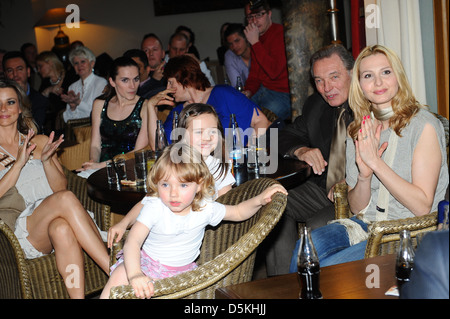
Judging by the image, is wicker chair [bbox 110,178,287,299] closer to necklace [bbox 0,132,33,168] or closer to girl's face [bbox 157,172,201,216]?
girl's face [bbox 157,172,201,216]

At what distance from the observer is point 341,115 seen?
3.02 meters

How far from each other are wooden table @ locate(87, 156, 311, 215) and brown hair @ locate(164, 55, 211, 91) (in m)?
1.02

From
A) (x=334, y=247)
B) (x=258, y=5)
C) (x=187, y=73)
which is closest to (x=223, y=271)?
(x=334, y=247)

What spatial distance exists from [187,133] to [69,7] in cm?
865

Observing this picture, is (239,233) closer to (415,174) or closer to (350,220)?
(350,220)

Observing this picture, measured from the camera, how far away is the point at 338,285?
1380 mm

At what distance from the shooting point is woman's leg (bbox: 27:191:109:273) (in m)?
2.69

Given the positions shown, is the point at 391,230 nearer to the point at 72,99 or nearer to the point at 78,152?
the point at 78,152

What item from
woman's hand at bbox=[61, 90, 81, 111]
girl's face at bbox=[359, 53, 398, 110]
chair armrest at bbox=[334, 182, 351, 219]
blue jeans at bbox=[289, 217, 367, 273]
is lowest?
blue jeans at bbox=[289, 217, 367, 273]

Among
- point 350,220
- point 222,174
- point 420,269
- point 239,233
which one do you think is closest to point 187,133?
point 222,174

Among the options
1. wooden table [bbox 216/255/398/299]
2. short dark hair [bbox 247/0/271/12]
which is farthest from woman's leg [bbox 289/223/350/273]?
short dark hair [bbox 247/0/271/12]

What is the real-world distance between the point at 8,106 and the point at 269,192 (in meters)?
1.95

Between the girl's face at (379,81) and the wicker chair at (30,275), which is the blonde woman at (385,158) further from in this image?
the wicker chair at (30,275)

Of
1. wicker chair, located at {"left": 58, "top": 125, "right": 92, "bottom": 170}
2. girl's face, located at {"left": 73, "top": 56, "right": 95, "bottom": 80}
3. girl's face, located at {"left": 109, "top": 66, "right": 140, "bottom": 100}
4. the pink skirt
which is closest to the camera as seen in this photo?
the pink skirt
